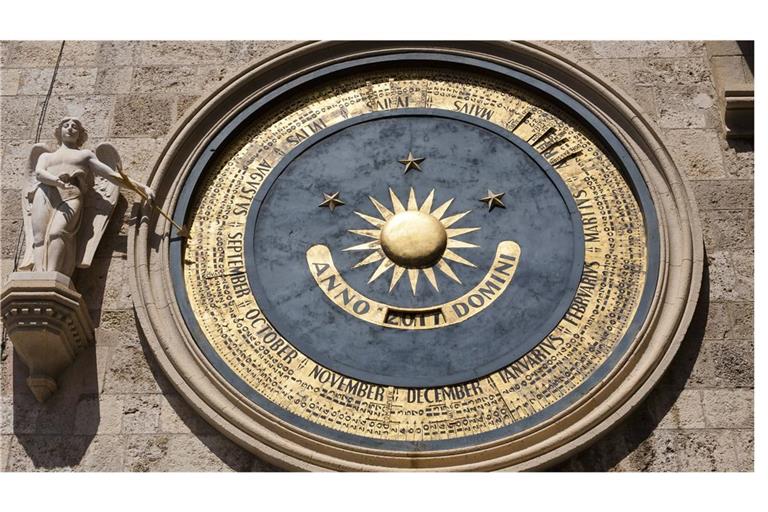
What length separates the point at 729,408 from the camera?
10.5 metres

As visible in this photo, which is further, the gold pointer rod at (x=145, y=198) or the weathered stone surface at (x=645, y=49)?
the weathered stone surface at (x=645, y=49)

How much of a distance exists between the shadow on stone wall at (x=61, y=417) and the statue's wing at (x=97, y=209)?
0.85 m

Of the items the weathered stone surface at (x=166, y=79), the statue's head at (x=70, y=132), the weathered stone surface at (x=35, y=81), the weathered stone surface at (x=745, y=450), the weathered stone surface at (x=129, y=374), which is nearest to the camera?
the weathered stone surface at (x=745, y=450)

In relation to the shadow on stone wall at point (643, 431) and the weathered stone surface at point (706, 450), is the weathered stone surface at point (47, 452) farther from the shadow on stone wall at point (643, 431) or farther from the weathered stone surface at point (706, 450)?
the weathered stone surface at point (706, 450)

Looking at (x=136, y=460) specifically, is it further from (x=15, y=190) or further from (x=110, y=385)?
(x=15, y=190)

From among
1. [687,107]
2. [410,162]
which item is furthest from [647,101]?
[410,162]

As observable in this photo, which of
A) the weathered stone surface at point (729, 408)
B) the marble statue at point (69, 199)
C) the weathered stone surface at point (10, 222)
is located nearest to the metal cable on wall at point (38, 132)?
the weathered stone surface at point (10, 222)

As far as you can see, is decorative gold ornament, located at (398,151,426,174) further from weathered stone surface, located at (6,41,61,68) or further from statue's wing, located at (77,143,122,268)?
weathered stone surface, located at (6,41,61,68)

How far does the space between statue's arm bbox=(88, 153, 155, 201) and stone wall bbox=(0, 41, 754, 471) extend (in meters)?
0.28

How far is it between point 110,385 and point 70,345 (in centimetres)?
43

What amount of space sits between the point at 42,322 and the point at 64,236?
0.84 meters

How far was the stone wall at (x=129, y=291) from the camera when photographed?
34.1 feet

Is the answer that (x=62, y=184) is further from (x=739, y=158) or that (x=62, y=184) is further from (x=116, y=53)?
(x=739, y=158)

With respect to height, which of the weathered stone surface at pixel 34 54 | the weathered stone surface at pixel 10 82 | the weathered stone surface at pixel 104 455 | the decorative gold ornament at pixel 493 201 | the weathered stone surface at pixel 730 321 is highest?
the weathered stone surface at pixel 34 54
